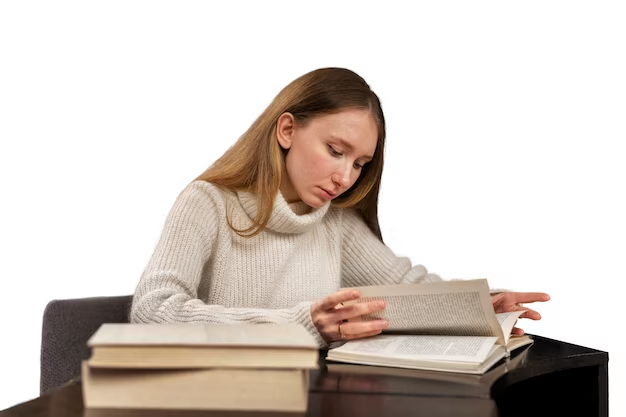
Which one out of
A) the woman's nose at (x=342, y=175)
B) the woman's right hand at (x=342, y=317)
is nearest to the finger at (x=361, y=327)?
the woman's right hand at (x=342, y=317)

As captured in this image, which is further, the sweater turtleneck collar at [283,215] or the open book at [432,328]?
the sweater turtleneck collar at [283,215]

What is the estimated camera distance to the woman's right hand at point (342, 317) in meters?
1.41

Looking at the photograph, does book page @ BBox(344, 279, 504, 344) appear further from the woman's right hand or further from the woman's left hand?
the woman's left hand

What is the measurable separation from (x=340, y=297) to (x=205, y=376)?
19.4 inches

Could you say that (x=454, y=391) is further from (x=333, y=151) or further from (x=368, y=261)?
(x=368, y=261)

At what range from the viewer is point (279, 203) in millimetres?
1835

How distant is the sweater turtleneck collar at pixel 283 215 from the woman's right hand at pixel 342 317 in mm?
405

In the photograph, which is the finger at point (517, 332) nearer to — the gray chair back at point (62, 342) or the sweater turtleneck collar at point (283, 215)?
the sweater turtleneck collar at point (283, 215)

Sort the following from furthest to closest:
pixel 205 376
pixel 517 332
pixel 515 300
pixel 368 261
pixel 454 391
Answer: pixel 368 261 → pixel 515 300 → pixel 517 332 → pixel 454 391 → pixel 205 376

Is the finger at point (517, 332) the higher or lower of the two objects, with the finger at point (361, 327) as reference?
lower

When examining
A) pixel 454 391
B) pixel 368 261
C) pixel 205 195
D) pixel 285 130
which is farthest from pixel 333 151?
pixel 454 391

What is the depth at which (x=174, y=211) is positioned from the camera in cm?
176

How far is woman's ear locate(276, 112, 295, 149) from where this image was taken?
6.04 feet

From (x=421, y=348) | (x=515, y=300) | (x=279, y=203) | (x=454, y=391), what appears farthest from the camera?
(x=279, y=203)
